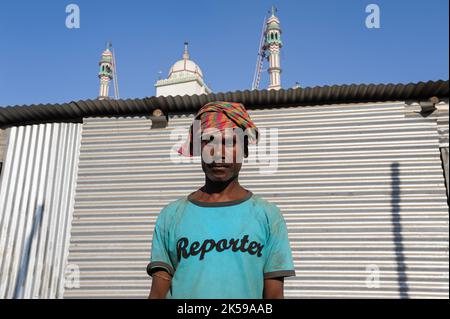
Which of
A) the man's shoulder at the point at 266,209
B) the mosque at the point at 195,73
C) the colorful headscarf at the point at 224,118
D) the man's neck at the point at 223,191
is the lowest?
the man's shoulder at the point at 266,209

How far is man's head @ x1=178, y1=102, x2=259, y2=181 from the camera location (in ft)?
6.25

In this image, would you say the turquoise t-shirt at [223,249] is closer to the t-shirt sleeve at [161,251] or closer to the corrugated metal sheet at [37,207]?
the t-shirt sleeve at [161,251]

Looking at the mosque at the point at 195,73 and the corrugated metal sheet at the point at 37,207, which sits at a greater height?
the mosque at the point at 195,73

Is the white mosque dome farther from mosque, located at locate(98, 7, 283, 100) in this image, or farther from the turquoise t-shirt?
the turquoise t-shirt

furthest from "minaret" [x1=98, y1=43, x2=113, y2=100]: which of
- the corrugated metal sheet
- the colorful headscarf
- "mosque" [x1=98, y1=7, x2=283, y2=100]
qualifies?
the colorful headscarf

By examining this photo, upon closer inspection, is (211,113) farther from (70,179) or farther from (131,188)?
(70,179)

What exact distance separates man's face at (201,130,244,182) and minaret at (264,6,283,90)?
142 ft

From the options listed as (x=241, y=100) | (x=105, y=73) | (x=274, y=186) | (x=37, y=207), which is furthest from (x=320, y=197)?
(x=105, y=73)

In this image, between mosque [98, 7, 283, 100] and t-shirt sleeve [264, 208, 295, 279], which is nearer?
t-shirt sleeve [264, 208, 295, 279]

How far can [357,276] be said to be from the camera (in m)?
5.51

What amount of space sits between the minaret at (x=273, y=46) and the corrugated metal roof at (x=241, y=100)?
38653mm

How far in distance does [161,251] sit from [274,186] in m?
4.35

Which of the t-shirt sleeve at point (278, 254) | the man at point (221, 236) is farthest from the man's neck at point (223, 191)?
the t-shirt sleeve at point (278, 254)

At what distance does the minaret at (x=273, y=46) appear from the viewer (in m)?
44.0
